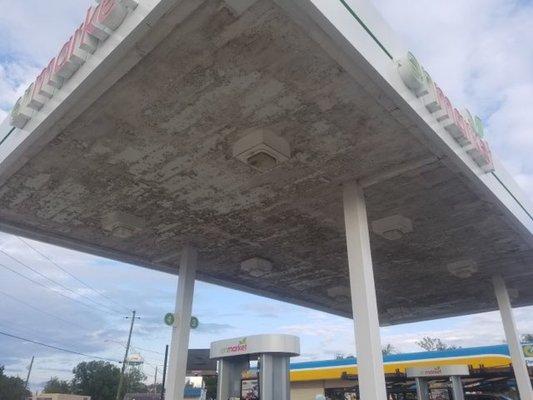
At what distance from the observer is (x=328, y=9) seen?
4105mm

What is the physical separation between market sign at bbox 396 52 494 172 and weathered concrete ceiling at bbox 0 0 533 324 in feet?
1.18

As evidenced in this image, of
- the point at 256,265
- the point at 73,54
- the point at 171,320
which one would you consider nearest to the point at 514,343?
the point at 256,265

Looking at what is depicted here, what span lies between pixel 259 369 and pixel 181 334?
1657 mm

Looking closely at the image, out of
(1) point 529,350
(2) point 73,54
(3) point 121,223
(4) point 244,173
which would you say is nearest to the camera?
(2) point 73,54

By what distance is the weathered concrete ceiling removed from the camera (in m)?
4.78

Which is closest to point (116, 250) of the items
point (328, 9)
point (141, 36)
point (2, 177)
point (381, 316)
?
point (2, 177)

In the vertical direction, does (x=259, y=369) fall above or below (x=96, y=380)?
below

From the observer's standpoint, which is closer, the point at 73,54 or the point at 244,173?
the point at 73,54

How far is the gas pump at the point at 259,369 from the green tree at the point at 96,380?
5576 centimetres

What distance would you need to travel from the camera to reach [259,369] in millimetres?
8438

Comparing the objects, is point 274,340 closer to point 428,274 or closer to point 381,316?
point 428,274

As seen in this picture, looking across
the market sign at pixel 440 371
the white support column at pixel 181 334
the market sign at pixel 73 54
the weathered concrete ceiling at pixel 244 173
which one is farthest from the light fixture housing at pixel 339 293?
the market sign at pixel 73 54

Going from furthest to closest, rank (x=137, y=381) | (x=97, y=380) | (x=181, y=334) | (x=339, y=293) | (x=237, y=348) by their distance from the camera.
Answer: (x=137, y=381)
(x=97, y=380)
(x=339, y=293)
(x=237, y=348)
(x=181, y=334)

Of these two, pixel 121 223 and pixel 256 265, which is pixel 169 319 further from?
pixel 256 265
